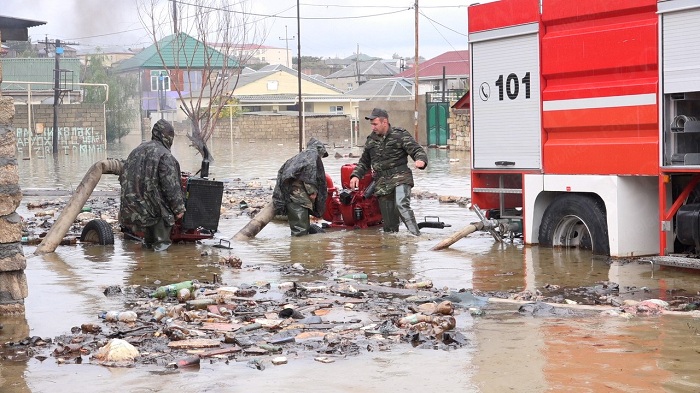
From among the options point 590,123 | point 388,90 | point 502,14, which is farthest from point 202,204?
point 388,90

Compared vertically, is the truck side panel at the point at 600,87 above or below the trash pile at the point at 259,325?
above

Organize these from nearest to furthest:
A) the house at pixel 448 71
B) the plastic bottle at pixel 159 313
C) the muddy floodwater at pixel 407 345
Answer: the muddy floodwater at pixel 407 345 < the plastic bottle at pixel 159 313 < the house at pixel 448 71

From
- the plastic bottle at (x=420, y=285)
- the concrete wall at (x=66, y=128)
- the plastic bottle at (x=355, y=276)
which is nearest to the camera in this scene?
the plastic bottle at (x=420, y=285)

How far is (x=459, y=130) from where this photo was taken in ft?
155

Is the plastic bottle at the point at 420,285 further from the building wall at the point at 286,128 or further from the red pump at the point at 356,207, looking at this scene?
the building wall at the point at 286,128

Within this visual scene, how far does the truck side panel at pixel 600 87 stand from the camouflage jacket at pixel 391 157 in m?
2.57

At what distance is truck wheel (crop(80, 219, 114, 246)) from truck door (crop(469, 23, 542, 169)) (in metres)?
5.09

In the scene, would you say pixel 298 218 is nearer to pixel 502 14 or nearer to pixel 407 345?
pixel 502 14

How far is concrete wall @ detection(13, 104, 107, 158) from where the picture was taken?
190 feet

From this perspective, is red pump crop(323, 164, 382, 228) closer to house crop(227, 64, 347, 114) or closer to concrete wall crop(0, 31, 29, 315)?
concrete wall crop(0, 31, 29, 315)

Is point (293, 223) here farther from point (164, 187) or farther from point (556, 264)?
point (556, 264)

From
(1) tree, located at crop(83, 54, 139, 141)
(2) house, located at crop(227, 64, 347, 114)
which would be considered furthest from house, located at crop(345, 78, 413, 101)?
(1) tree, located at crop(83, 54, 139, 141)

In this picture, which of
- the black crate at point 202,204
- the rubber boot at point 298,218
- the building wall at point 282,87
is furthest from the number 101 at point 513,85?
the building wall at point 282,87

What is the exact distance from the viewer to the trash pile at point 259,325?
7.50 metres
